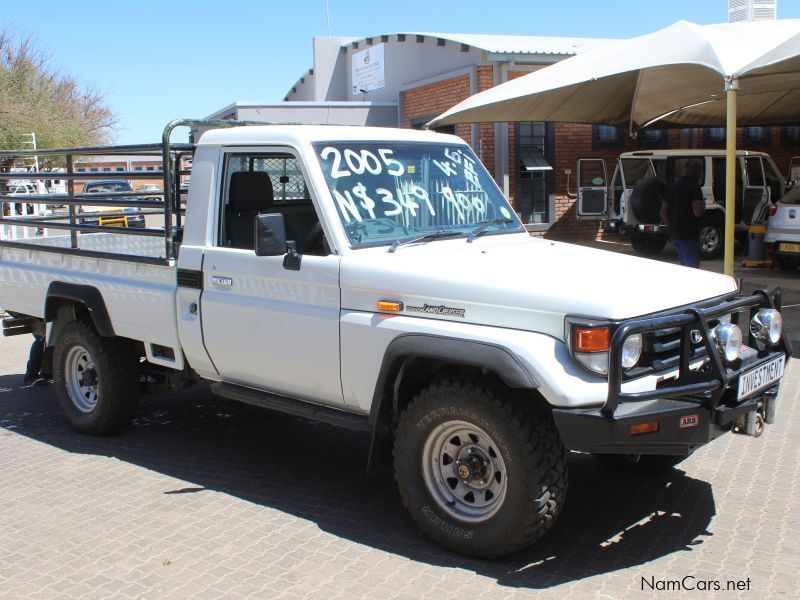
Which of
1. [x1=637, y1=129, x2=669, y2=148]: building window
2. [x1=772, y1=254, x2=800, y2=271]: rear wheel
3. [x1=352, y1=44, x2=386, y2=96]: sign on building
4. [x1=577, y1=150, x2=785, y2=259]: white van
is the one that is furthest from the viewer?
[x1=352, y1=44, x2=386, y2=96]: sign on building

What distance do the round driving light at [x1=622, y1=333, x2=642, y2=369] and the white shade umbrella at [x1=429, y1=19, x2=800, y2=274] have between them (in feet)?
21.2

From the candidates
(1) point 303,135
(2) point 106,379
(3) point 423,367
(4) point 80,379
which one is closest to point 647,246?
(4) point 80,379

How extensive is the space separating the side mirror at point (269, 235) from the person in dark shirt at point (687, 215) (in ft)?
25.0

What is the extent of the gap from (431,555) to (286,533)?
805mm

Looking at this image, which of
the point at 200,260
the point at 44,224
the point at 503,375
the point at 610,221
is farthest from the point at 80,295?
the point at 610,221

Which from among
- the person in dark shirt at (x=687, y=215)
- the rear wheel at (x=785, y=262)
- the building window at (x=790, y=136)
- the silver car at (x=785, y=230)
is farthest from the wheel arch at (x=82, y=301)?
the building window at (x=790, y=136)

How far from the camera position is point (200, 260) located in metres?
5.08

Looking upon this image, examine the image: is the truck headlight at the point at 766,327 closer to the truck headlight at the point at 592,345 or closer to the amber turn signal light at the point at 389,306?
the truck headlight at the point at 592,345

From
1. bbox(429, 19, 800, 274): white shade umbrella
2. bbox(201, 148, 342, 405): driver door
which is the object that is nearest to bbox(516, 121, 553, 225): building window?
bbox(429, 19, 800, 274): white shade umbrella

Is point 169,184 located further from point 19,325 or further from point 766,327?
point 766,327

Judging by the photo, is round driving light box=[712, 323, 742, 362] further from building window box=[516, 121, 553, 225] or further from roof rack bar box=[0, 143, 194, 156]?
building window box=[516, 121, 553, 225]

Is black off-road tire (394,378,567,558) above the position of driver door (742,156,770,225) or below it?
below

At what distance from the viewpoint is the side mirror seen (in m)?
4.41

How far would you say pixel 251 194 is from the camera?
17.1 ft
